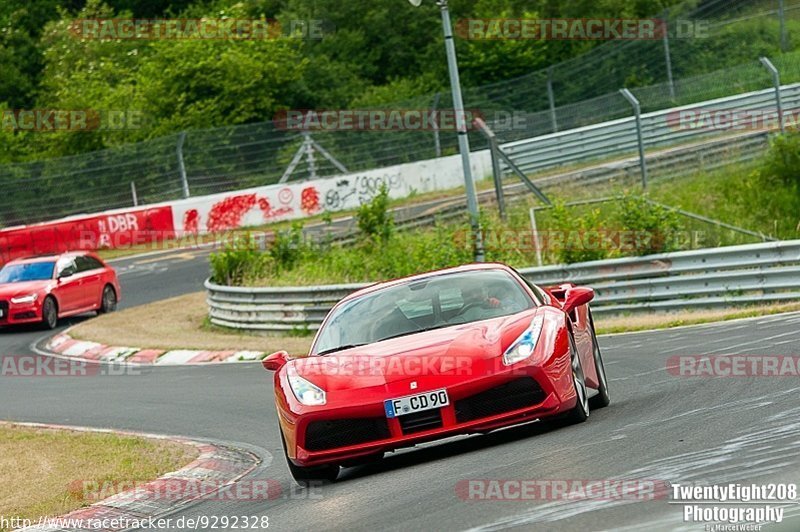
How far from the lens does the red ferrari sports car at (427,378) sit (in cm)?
847

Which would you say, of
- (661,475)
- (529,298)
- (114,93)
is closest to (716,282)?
(529,298)

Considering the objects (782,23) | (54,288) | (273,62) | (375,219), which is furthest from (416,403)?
(273,62)

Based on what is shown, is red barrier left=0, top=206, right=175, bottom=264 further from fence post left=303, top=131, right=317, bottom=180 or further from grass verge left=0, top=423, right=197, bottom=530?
grass verge left=0, top=423, right=197, bottom=530

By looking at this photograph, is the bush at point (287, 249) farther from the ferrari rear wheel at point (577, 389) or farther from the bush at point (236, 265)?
the ferrari rear wheel at point (577, 389)

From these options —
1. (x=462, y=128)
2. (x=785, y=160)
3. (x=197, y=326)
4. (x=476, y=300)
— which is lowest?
(x=197, y=326)

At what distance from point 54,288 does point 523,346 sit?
63.6 feet

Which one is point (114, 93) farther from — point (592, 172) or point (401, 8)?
point (592, 172)

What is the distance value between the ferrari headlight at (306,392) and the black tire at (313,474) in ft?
1.38

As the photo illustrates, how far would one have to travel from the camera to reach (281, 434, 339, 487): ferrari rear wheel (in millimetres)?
8852

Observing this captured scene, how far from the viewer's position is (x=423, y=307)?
9.72 meters

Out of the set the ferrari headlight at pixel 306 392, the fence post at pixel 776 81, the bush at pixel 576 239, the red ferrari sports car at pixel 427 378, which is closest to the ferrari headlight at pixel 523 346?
the red ferrari sports car at pixel 427 378

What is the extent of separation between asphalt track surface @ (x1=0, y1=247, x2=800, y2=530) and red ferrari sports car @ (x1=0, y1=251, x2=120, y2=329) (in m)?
11.3

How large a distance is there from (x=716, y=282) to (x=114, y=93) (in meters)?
37.8

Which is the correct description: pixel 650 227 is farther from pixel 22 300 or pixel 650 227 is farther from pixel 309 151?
pixel 309 151
